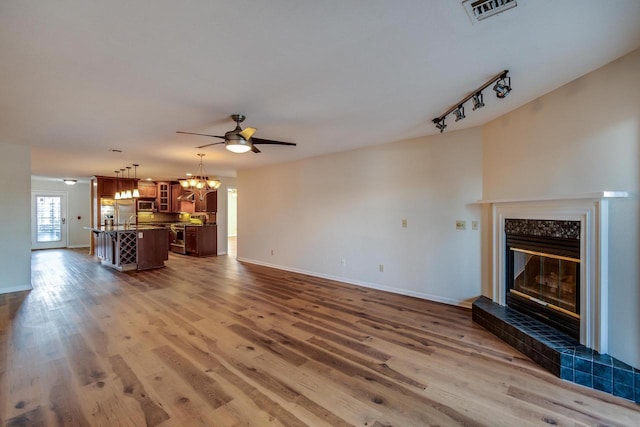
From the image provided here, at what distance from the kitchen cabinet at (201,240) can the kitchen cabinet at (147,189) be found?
2.45 m

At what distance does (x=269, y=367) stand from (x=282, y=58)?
2608 millimetres

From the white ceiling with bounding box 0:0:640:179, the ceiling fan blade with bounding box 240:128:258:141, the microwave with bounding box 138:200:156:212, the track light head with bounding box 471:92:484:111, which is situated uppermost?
the white ceiling with bounding box 0:0:640:179

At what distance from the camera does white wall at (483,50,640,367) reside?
7.20ft

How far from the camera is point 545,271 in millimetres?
3053

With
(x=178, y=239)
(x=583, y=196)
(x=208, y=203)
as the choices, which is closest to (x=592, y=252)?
(x=583, y=196)

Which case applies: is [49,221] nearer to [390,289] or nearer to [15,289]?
[15,289]

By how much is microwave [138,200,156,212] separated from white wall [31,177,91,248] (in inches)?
111

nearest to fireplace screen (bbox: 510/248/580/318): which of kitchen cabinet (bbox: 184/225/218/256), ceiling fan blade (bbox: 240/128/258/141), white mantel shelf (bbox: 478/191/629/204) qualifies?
white mantel shelf (bbox: 478/191/629/204)

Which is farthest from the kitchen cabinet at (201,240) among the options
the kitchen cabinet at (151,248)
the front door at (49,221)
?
the front door at (49,221)

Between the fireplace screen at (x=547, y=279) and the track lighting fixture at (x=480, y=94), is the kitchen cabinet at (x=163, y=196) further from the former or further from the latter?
the fireplace screen at (x=547, y=279)

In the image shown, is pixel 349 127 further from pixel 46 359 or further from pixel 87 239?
pixel 87 239

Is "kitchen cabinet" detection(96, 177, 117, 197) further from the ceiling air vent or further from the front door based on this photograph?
the ceiling air vent

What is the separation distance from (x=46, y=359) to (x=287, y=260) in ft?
14.3

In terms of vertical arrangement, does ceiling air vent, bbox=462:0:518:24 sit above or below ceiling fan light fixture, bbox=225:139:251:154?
above
